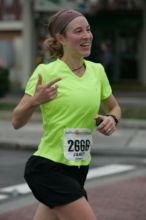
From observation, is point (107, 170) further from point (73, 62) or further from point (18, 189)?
point (73, 62)

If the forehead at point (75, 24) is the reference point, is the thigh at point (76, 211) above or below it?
below

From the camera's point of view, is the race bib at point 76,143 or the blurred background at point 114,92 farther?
the blurred background at point 114,92

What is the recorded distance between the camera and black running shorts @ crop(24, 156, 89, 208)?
3740 mm

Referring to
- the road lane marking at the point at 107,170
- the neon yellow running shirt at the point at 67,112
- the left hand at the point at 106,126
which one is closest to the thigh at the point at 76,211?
the neon yellow running shirt at the point at 67,112

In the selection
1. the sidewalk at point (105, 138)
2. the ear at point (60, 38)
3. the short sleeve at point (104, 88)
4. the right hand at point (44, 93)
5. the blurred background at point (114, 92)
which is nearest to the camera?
the right hand at point (44, 93)

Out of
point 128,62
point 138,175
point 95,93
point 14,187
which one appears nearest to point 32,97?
point 95,93

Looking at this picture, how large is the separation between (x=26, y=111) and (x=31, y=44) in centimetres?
2015

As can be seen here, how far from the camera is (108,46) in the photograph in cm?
2556

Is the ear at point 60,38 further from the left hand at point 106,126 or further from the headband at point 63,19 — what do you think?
the left hand at point 106,126

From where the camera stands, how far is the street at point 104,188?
690cm

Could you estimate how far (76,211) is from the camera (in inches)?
144

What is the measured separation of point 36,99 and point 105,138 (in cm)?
932

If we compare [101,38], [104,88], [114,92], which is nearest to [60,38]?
[104,88]

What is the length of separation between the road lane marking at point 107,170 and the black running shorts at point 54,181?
5273 millimetres
